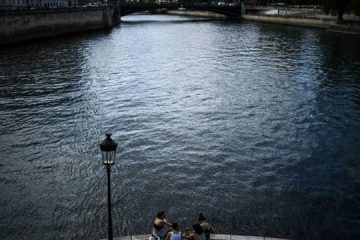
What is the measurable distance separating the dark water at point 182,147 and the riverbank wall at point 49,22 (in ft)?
43.1

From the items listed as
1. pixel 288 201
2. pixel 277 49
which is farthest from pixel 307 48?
pixel 288 201

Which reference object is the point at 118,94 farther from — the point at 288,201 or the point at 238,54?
the point at 238,54

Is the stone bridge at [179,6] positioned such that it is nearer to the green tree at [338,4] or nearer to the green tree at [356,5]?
the green tree at [338,4]

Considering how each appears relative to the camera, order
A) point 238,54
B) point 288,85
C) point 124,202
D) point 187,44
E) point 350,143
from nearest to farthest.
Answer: point 124,202 < point 350,143 < point 288,85 < point 238,54 < point 187,44

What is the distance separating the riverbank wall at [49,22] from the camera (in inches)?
2598

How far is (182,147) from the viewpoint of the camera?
2711 centimetres

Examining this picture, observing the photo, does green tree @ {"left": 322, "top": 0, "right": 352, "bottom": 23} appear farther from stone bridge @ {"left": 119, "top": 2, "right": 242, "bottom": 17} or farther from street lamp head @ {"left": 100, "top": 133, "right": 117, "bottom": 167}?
street lamp head @ {"left": 100, "top": 133, "right": 117, "bottom": 167}

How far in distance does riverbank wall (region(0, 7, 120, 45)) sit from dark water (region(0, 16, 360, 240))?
1314cm

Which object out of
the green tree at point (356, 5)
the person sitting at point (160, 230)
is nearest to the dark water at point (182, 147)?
the person sitting at point (160, 230)

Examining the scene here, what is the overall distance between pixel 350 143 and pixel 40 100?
23106 mm

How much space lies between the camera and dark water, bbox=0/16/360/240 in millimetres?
19312

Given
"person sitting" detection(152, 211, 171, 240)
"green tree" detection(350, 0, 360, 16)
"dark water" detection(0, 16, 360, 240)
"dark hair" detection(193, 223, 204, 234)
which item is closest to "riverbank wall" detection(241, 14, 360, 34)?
"green tree" detection(350, 0, 360, 16)

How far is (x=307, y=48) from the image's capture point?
69875mm

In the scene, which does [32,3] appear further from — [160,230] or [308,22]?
[160,230]
